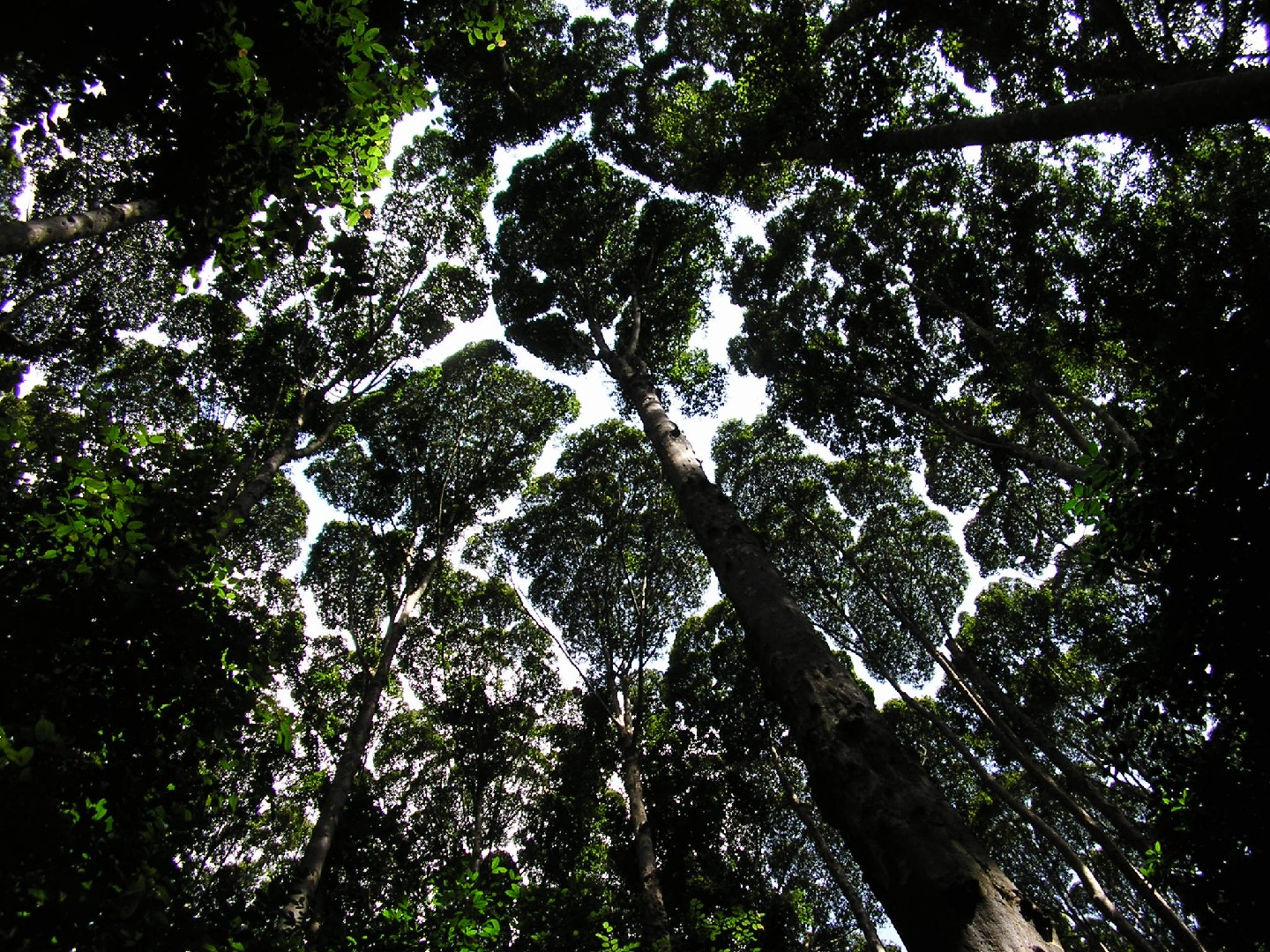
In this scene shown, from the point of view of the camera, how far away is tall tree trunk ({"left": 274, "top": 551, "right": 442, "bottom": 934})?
628 centimetres

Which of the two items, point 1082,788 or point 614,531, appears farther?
point 614,531

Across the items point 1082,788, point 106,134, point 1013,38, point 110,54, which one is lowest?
point 1082,788

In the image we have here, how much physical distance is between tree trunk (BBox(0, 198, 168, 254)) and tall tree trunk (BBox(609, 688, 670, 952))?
8.40 metres

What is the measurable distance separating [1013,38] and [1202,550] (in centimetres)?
990

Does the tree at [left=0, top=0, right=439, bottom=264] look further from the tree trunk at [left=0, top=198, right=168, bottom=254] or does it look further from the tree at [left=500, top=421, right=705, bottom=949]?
the tree at [left=500, top=421, right=705, bottom=949]

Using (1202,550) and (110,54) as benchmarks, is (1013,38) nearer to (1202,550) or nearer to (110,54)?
(1202,550)

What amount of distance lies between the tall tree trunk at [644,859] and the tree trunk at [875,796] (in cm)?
559

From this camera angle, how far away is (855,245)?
44.3 feet

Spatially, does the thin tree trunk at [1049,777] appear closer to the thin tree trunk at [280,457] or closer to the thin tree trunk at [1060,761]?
the thin tree trunk at [1060,761]

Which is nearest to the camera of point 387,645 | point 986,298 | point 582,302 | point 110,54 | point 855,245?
point 110,54

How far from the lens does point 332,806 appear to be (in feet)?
25.5

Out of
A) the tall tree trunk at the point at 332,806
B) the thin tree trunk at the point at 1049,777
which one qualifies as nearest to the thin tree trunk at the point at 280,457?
the tall tree trunk at the point at 332,806

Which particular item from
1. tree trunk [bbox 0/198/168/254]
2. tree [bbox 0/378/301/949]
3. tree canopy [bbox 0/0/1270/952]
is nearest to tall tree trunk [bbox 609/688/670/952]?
tree canopy [bbox 0/0/1270/952]

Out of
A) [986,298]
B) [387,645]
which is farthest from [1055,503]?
[387,645]
